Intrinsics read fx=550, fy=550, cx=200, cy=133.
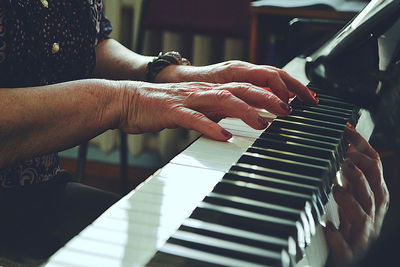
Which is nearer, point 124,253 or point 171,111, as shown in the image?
point 124,253

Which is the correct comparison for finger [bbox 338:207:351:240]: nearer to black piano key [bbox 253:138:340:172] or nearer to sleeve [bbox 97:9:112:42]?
black piano key [bbox 253:138:340:172]

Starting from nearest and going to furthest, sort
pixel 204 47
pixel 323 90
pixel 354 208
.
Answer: pixel 354 208 → pixel 323 90 → pixel 204 47

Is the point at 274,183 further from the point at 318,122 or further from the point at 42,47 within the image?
the point at 42,47

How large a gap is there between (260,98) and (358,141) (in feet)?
0.47

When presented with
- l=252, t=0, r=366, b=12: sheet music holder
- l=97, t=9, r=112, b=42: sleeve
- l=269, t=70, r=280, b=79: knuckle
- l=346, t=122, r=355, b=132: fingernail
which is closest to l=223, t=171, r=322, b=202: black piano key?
l=346, t=122, r=355, b=132: fingernail

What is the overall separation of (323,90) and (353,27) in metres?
0.23

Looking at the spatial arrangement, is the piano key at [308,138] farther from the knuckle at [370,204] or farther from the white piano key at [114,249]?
the white piano key at [114,249]

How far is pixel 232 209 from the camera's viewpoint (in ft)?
1.62

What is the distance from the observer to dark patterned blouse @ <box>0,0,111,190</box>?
2.70 feet

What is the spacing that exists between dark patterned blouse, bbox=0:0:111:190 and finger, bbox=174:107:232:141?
0.28 m

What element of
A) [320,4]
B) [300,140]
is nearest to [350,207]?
[300,140]

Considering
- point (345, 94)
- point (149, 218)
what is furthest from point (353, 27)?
point (149, 218)

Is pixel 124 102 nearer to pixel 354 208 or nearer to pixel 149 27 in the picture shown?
pixel 354 208

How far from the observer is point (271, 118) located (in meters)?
0.82
